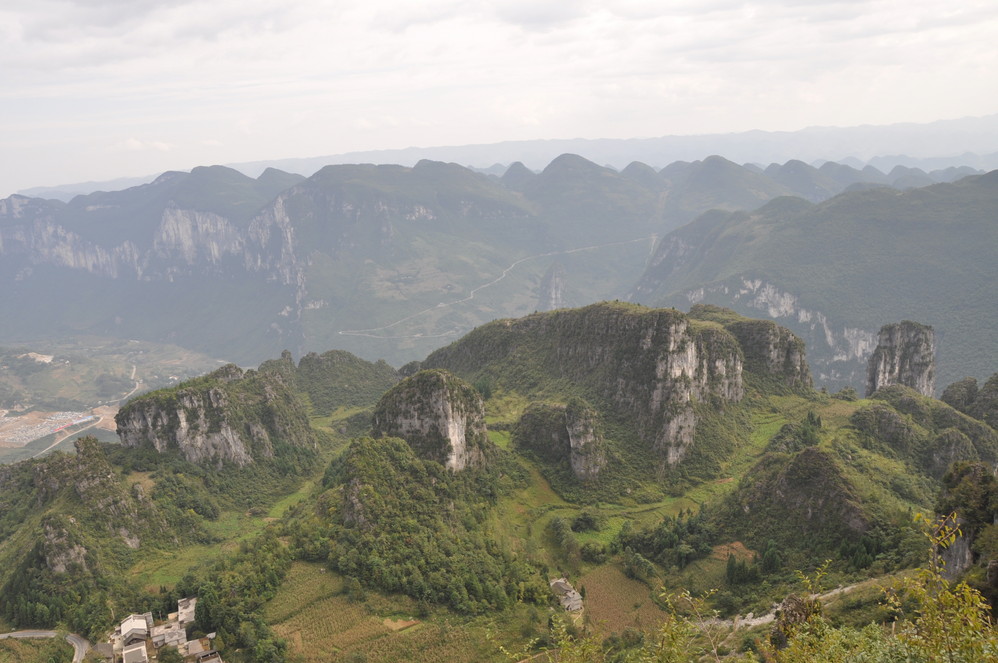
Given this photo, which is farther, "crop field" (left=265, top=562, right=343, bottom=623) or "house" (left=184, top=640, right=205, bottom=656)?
"crop field" (left=265, top=562, right=343, bottom=623)

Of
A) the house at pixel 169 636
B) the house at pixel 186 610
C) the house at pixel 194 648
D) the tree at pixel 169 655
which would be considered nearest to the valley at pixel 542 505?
the house at pixel 186 610

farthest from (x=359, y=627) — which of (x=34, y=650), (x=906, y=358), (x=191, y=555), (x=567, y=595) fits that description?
(x=906, y=358)

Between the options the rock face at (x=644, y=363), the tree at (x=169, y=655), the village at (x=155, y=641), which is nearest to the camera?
the tree at (x=169, y=655)

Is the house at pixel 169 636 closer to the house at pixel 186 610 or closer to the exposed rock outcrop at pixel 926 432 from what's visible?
the house at pixel 186 610

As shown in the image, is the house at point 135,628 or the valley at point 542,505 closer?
the valley at point 542,505

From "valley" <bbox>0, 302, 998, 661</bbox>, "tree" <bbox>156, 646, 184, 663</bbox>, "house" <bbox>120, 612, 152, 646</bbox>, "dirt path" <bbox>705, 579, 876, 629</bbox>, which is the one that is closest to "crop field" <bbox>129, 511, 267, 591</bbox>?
"valley" <bbox>0, 302, 998, 661</bbox>

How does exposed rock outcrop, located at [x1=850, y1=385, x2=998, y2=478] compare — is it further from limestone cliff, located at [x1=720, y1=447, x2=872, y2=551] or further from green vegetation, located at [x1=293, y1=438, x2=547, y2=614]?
green vegetation, located at [x1=293, y1=438, x2=547, y2=614]

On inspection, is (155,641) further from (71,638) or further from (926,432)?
(926,432)
